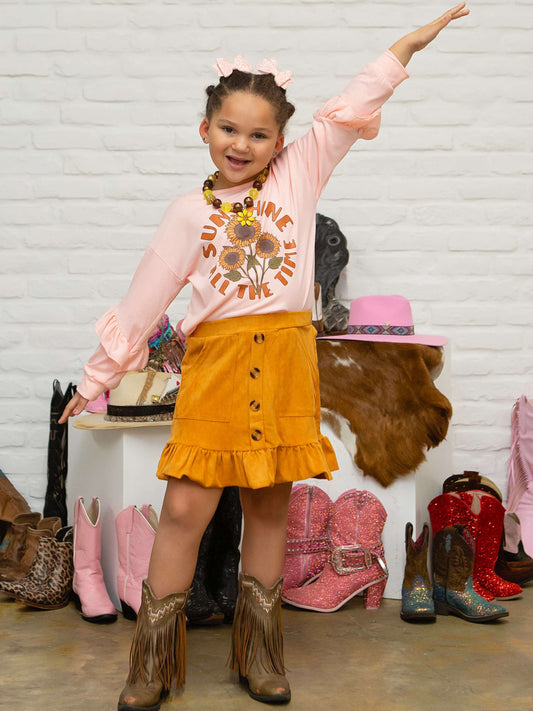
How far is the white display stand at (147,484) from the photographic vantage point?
2217 mm

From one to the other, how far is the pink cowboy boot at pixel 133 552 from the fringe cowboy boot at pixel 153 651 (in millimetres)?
486

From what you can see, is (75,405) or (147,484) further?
(147,484)

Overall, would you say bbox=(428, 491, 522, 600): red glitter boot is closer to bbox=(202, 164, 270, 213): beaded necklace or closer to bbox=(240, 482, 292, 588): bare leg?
bbox=(240, 482, 292, 588): bare leg

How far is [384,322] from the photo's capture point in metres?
2.43

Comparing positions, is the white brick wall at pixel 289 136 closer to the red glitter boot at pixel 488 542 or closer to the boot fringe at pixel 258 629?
the red glitter boot at pixel 488 542

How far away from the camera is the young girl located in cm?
160

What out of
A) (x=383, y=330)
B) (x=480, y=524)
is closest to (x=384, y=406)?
(x=383, y=330)

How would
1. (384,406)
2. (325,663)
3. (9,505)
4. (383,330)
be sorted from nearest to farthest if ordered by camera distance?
(325,663) < (384,406) < (383,330) < (9,505)

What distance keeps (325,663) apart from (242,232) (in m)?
0.95

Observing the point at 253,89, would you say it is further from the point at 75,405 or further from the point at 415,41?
the point at 75,405

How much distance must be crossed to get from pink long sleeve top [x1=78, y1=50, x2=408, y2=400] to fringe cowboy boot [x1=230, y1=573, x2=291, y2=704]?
52cm

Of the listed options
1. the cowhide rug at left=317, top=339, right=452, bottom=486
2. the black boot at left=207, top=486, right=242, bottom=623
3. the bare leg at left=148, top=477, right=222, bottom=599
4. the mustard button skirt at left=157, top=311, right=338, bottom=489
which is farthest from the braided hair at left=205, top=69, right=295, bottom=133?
the black boot at left=207, top=486, right=242, bottom=623

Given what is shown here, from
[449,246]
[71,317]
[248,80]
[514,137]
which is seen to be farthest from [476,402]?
[248,80]

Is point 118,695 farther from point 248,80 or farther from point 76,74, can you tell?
point 76,74
